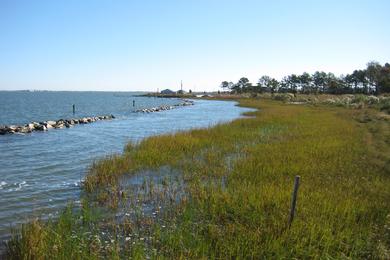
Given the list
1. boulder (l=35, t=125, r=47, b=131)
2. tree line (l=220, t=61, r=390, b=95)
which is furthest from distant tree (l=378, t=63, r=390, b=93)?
boulder (l=35, t=125, r=47, b=131)

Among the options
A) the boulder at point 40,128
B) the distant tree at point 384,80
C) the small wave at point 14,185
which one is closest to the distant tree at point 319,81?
the distant tree at point 384,80

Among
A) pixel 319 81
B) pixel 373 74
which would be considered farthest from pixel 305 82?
pixel 373 74

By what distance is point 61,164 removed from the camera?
19062 millimetres

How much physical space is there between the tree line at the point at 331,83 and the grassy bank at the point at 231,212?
9919 centimetres

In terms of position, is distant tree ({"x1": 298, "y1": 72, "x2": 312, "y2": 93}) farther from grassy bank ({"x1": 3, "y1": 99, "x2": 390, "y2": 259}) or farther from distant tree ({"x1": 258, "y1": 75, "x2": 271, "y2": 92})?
grassy bank ({"x1": 3, "y1": 99, "x2": 390, "y2": 259})

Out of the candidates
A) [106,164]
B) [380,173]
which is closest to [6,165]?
[106,164]

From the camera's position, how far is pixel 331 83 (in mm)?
132500

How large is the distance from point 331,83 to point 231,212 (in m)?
134

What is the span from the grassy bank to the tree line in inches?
3905

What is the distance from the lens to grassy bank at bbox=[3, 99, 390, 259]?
8.03 m

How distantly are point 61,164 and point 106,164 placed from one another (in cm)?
400

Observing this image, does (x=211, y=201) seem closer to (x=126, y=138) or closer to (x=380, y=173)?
(x=380, y=173)

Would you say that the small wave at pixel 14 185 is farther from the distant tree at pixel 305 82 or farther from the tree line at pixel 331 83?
the distant tree at pixel 305 82

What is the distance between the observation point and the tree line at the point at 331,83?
11061 cm
